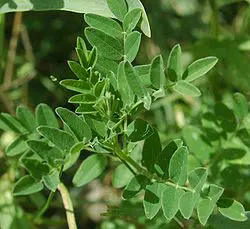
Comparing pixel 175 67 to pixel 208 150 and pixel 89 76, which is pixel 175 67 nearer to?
pixel 89 76

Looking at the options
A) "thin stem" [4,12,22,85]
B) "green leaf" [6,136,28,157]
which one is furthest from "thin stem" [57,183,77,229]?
A: "thin stem" [4,12,22,85]

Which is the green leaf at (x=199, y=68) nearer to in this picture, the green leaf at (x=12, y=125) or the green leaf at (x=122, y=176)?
the green leaf at (x=122, y=176)

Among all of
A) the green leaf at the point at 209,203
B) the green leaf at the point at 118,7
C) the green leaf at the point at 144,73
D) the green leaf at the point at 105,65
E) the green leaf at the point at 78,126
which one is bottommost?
the green leaf at the point at 209,203

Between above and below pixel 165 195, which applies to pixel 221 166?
below

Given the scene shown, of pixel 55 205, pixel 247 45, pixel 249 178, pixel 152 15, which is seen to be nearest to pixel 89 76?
pixel 249 178

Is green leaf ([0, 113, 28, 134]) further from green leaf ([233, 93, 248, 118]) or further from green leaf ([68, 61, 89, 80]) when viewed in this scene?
green leaf ([233, 93, 248, 118])

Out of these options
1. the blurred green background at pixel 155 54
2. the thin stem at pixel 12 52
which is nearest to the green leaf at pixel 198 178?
the blurred green background at pixel 155 54

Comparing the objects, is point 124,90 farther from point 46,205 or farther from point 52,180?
point 46,205
